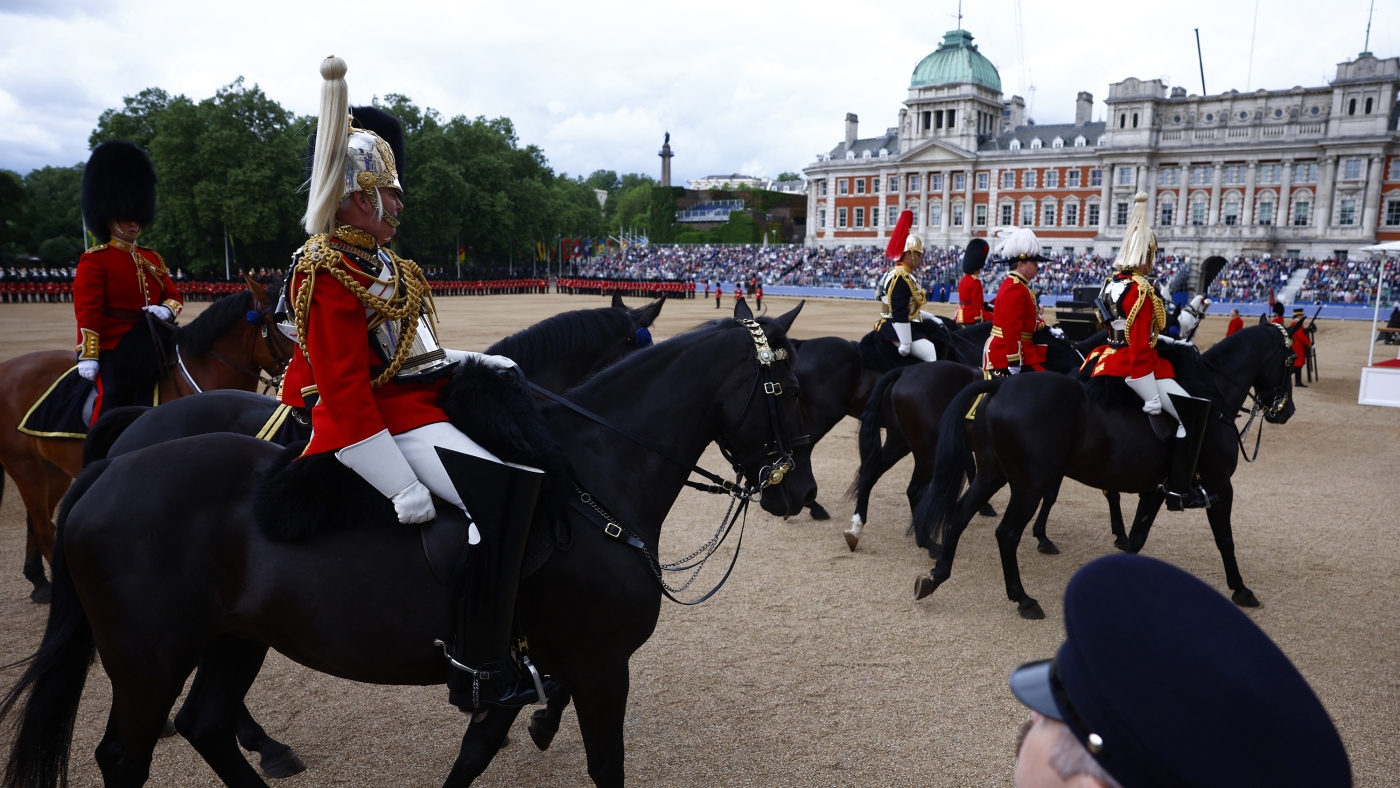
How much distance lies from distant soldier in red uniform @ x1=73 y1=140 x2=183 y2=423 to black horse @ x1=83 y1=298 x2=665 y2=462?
1280 mm

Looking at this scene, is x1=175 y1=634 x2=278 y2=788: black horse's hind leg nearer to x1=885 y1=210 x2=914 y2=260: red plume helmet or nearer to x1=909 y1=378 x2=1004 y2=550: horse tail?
x1=909 y1=378 x2=1004 y2=550: horse tail

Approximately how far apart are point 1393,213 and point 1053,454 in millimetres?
67838

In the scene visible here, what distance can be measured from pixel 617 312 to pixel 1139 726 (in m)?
4.30

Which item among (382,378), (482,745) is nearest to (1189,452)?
(482,745)

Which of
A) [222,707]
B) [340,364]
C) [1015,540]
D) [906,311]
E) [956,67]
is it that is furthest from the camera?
[956,67]

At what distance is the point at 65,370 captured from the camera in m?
5.95

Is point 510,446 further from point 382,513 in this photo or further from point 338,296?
point 338,296

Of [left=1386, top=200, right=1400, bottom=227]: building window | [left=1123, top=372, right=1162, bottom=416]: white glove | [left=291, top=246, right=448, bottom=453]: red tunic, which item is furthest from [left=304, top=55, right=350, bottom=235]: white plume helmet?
[left=1386, top=200, right=1400, bottom=227]: building window

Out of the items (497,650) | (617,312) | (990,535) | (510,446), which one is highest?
(617,312)

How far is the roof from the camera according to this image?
6894 cm

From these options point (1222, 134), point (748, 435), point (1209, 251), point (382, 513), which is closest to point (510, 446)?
point (382, 513)

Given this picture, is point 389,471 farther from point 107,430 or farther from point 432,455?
point 107,430

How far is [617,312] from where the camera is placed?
501cm

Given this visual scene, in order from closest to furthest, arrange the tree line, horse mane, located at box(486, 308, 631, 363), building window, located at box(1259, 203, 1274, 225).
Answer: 1. horse mane, located at box(486, 308, 631, 363)
2. the tree line
3. building window, located at box(1259, 203, 1274, 225)
